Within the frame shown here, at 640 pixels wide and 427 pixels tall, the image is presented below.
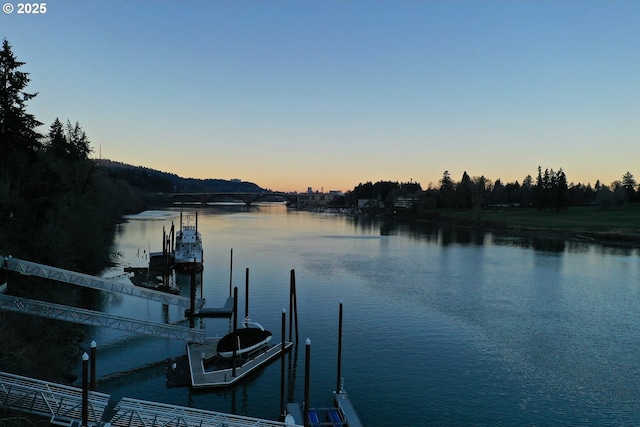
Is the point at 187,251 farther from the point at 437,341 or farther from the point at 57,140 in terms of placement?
the point at 437,341

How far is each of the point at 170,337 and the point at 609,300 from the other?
41.7 meters

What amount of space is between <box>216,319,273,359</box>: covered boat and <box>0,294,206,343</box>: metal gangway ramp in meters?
2.37

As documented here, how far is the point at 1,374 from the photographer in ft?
50.4

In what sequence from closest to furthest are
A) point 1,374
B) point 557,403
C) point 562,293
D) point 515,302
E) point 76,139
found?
point 1,374 → point 557,403 → point 515,302 → point 562,293 → point 76,139

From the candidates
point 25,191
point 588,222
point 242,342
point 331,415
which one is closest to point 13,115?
point 25,191

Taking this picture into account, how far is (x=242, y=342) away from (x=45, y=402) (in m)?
12.6

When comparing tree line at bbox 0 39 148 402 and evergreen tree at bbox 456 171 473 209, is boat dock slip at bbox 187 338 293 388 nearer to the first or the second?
tree line at bbox 0 39 148 402

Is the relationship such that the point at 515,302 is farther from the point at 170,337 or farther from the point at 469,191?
the point at 469,191

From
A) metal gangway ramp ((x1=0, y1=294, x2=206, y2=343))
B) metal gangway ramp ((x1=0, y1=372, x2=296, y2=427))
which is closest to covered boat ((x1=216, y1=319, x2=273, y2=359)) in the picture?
metal gangway ramp ((x1=0, y1=294, x2=206, y2=343))

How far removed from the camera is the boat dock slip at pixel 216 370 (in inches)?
920

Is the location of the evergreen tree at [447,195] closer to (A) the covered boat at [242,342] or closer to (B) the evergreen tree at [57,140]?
(B) the evergreen tree at [57,140]

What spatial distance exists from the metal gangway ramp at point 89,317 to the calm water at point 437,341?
168 cm

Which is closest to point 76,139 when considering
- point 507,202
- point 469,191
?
point 469,191

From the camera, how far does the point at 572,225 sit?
11125 centimetres
